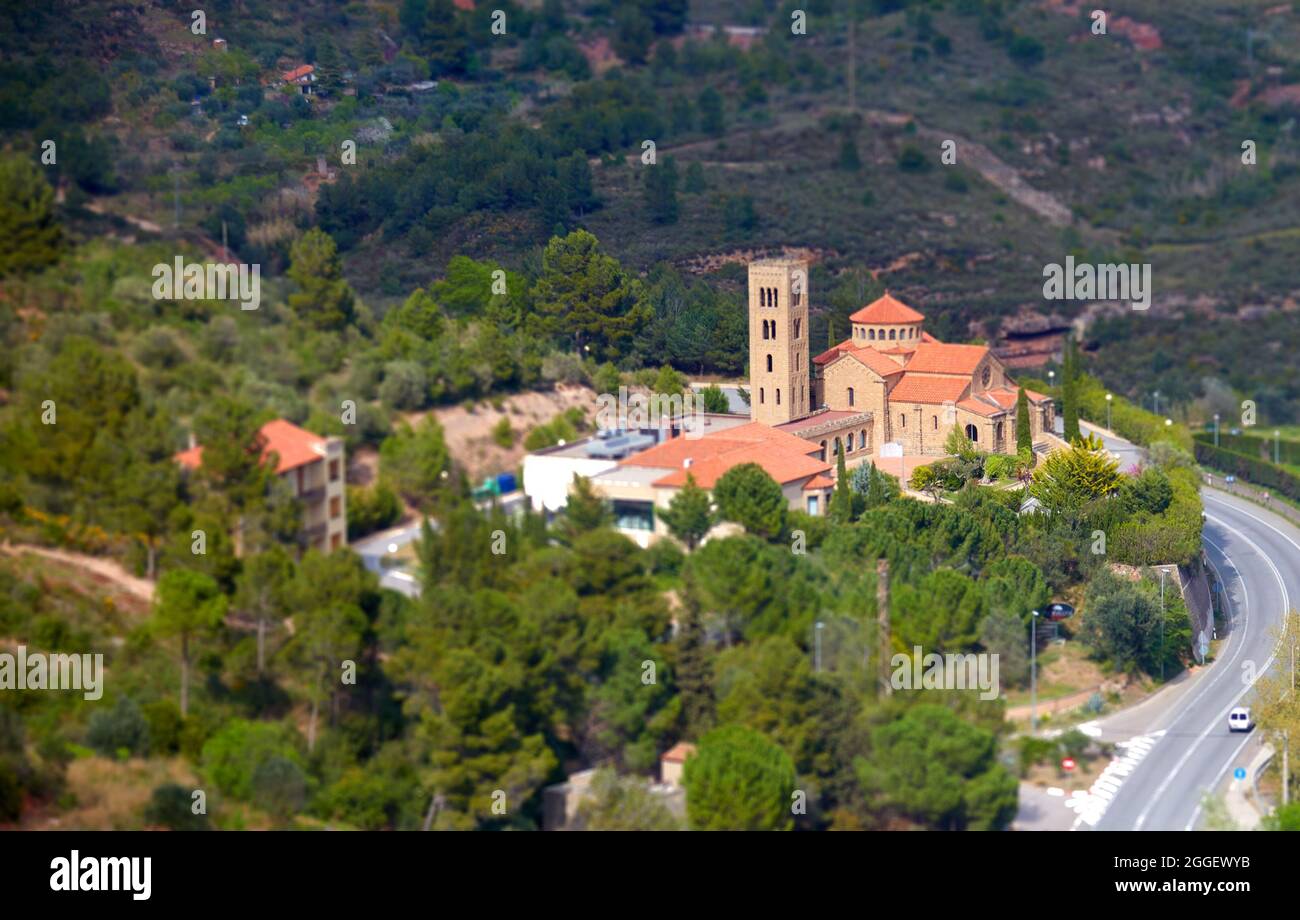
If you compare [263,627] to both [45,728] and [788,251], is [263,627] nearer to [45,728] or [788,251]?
[45,728]

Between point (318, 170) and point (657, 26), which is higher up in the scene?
point (657, 26)

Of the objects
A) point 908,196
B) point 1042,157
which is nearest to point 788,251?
point 908,196
